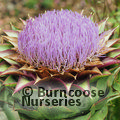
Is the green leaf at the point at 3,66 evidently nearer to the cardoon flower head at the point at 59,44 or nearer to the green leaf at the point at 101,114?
the cardoon flower head at the point at 59,44

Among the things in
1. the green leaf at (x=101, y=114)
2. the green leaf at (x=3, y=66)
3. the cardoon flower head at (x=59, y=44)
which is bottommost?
the green leaf at (x=101, y=114)

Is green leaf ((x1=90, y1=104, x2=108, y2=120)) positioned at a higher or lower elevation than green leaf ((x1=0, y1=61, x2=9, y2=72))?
lower

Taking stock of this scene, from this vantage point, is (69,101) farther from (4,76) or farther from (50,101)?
(4,76)

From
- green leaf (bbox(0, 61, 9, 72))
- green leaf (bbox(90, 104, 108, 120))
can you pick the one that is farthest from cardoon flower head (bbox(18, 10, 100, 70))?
green leaf (bbox(90, 104, 108, 120))

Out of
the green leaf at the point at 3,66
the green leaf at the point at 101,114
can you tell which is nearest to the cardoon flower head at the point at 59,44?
the green leaf at the point at 3,66

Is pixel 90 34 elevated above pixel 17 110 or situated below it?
above

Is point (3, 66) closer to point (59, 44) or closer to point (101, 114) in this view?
point (59, 44)

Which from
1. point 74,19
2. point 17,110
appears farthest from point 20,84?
point 74,19

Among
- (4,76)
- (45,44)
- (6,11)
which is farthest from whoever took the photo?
(6,11)

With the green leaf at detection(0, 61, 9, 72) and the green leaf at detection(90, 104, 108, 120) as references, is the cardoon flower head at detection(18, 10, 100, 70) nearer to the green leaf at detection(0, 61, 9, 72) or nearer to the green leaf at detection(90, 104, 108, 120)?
the green leaf at detection(0, 61, 9, 72)
